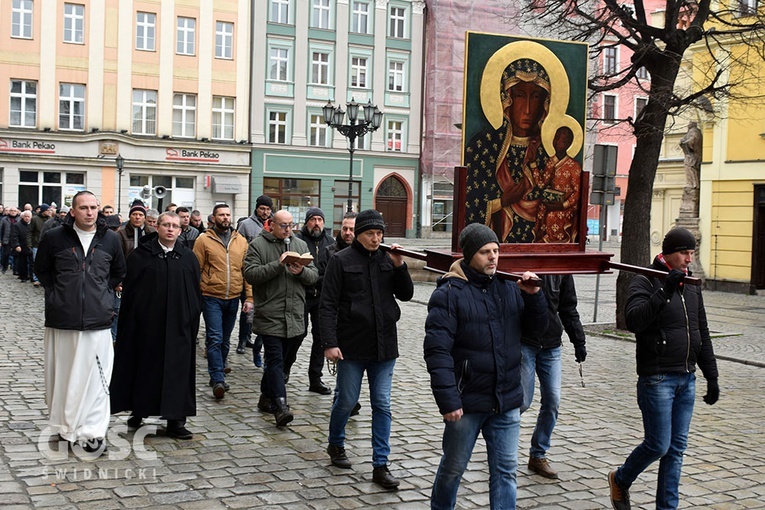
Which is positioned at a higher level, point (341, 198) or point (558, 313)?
point (341, 198)

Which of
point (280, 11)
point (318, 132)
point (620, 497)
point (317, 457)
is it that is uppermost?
point (280, 11)

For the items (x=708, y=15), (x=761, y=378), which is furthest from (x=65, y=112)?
(x=761, y=378)

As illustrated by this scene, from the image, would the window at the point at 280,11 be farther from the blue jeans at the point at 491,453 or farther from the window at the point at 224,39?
the blue jeans at the point at 491,453

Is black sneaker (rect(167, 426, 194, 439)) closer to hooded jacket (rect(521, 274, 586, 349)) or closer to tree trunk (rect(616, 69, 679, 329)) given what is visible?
hooded jacket (rect(521, 274, 586, 349))

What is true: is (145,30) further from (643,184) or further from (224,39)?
(643,184)

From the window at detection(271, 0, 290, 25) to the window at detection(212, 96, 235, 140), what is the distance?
524 centimetres

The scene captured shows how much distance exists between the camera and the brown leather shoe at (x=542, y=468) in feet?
21.6

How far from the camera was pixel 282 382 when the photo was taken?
7.98m

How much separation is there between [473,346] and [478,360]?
3.2 inches

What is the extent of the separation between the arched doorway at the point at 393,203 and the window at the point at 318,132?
4.46m

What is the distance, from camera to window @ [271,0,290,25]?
46969 mm

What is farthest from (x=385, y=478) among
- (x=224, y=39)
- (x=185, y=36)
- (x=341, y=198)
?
(x=341, y=198)

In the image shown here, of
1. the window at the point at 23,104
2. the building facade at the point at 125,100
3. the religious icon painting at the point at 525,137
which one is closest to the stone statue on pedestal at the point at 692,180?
the religious icon painting at the point at 525,137

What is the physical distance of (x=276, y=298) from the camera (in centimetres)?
816
